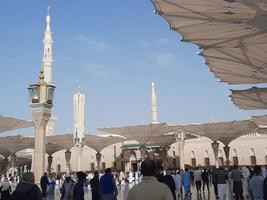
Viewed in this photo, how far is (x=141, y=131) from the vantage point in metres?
40.3

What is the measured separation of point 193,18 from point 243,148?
4345cm

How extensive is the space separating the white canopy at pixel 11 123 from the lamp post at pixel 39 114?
13.2 metres

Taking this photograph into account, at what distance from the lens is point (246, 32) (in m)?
12.5

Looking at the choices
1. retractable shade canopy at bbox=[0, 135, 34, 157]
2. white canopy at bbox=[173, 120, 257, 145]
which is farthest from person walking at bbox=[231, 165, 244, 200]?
retractable shade canopy at bbox=[0, 135, 34, 157]

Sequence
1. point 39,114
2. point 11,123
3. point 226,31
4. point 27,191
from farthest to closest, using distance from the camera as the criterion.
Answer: point 11,123, point 39,114, point 226,31, point 27,191

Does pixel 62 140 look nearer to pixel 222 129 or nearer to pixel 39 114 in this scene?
pixel 222 129

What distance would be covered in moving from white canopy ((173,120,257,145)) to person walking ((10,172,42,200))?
1310 inches

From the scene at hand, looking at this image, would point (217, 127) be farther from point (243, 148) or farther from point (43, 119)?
point (43, 119)

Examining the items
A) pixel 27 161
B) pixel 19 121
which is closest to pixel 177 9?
pixel 19 121

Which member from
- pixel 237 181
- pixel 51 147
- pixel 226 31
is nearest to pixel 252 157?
pixel 51 147

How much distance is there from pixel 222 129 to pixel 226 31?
26.7 m

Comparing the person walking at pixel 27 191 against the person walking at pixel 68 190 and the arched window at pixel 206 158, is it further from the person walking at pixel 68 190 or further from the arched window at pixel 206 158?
the arched window at pixel 206 158

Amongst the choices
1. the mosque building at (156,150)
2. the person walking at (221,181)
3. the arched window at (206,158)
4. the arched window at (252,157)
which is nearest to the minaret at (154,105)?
the mosque building at (156,150)

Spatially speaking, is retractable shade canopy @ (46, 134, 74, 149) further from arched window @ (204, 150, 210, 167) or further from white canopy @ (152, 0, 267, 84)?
white canopy @ (152, 0, 267, 84)
